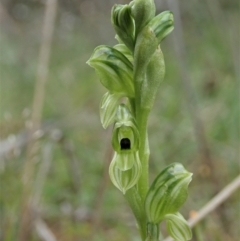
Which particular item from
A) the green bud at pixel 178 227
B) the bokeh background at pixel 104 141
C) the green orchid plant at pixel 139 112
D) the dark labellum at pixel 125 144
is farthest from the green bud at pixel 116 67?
the bokeh background at pixel 104 141

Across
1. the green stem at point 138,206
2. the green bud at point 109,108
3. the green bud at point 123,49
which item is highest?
the green bud at point 123,49

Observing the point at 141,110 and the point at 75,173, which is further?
the point at 75,173

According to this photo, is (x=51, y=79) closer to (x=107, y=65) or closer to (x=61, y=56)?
(x=61, y=56)

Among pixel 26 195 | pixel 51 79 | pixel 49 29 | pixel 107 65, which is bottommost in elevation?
pixel 107 65

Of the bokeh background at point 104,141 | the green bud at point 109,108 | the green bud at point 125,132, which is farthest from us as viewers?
the bokeh background at point 104,141

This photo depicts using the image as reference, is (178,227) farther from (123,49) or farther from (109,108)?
(123,49)

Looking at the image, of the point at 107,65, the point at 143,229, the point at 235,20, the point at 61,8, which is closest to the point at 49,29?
the point at 107,65

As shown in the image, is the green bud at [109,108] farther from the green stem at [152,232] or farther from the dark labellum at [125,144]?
the green stem at [152,232]
